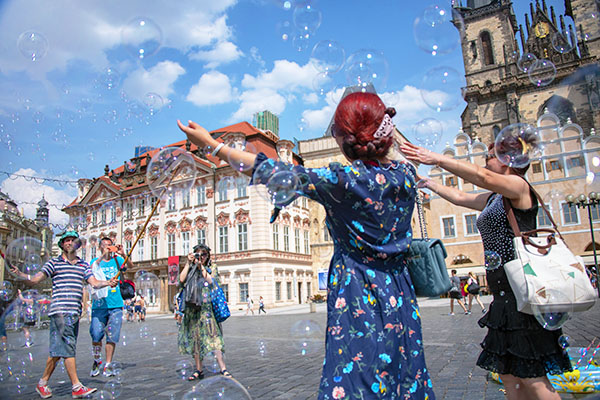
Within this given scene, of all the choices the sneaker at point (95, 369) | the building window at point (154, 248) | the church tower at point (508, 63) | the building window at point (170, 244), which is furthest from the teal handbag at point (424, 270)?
the church tower at point (508, 63)

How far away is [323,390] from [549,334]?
1484mm

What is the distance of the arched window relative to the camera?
140ft

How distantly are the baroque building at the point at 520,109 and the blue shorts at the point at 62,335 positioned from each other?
21.5 m

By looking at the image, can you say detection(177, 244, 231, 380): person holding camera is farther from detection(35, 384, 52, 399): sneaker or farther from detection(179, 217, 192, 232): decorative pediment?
detection(179, 217, 192, 232): decorative pediment

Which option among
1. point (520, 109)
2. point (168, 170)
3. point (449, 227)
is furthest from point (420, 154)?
point (520, 109)

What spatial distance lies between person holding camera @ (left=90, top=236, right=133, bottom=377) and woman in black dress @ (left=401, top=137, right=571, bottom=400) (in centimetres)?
479

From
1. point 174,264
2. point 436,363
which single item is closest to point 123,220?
point 174,264

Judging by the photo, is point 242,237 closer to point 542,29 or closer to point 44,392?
point 44,392

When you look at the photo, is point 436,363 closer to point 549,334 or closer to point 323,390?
point 549,334

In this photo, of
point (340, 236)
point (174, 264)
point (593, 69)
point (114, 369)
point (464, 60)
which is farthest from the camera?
point (464, 60)

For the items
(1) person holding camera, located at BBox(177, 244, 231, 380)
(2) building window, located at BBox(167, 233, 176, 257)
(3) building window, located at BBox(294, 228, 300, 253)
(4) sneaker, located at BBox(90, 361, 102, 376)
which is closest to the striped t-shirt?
(1) person holding camera, located at BBox(177, 244, 231, 380)

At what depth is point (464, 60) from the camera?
143 ft

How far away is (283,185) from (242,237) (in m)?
28.0

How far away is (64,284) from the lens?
4.81 meters
